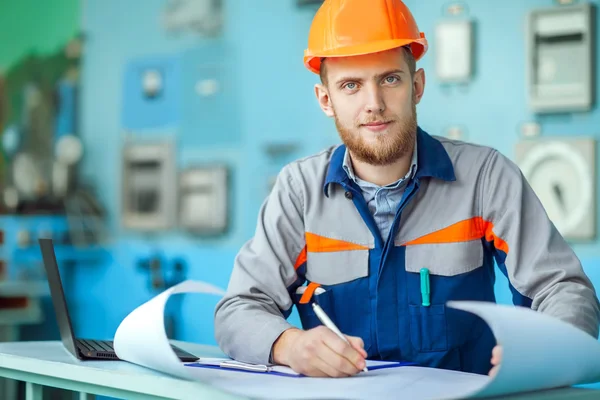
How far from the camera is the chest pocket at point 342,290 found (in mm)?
1641

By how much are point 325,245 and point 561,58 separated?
154 centimetres

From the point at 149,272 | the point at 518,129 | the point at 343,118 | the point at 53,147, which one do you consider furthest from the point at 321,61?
the point at 53,147

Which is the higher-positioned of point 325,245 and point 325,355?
point 325,245

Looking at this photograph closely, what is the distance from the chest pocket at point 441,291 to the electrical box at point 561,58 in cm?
136

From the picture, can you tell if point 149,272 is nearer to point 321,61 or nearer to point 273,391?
point 321,61

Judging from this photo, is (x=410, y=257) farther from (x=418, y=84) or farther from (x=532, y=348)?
(x=532, y=348)

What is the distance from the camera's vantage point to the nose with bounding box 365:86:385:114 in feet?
5.18

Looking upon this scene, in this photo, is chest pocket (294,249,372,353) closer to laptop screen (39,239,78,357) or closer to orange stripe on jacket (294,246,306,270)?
orange stripe on jacket (294,246,306,270)

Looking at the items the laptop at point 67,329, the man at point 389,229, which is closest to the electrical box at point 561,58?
the man at point 389,229

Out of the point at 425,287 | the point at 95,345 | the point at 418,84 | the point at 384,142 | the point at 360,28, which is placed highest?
the point at 360,28

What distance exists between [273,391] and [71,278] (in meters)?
3.31

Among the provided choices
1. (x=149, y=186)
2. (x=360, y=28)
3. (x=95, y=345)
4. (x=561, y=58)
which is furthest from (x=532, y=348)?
(x=149, y=186)

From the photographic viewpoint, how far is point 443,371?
1.34 meters

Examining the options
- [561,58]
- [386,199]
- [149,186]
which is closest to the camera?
[386,199]
